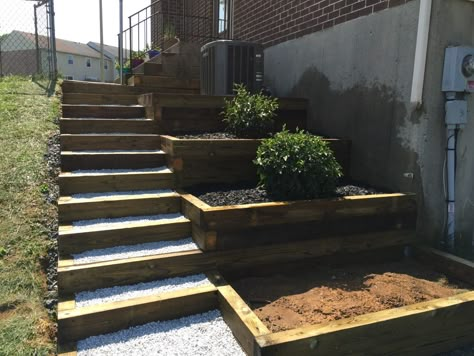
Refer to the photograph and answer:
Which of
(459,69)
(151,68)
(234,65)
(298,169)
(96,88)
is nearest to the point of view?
(298,169)

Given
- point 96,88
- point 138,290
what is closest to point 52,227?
point 138,290

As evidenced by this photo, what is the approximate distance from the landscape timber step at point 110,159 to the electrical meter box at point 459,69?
2.77 m

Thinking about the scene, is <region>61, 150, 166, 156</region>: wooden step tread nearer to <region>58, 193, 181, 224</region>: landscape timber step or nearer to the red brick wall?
<region>58, 193, 181, 224</region>: landscape timber step

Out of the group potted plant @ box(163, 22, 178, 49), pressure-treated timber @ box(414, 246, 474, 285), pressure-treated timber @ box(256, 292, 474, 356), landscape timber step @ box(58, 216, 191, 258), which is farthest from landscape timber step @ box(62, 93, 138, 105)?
pressure-treated timber @ box(256, 292, 474, 356)

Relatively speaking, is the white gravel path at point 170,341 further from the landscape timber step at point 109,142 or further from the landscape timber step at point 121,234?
the landscape timber step at point 109,142

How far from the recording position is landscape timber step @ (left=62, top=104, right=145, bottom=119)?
4.87 metres

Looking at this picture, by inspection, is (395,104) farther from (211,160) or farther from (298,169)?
(211,160)

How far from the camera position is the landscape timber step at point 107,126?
176 inches

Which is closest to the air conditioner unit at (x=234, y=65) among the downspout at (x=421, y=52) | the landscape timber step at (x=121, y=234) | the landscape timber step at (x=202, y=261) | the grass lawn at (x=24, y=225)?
the grass lawn at (x=24, y=225)

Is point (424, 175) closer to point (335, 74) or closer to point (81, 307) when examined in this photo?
point (335, 74)

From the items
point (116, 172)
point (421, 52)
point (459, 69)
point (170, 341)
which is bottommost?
point (170, 341)

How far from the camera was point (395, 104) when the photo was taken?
3754 millimetres

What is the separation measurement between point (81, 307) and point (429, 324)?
2.13 m

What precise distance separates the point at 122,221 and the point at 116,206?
0.53ft
